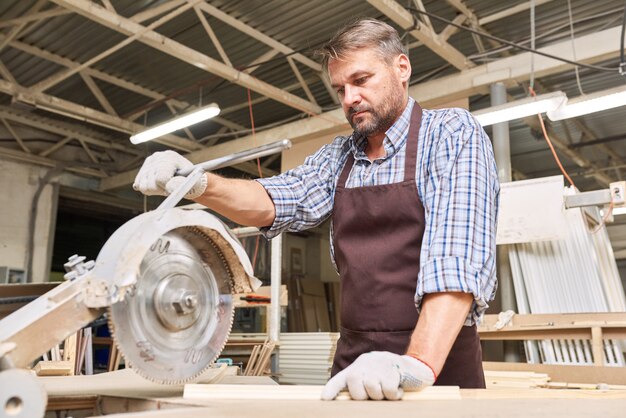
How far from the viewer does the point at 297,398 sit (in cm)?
107

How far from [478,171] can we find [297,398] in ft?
2.30

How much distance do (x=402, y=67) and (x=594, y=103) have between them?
10.2 feet

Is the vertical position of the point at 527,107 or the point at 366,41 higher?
the point at 527,107

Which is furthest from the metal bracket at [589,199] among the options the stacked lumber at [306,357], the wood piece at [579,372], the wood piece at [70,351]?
the wood piece at [70,351]

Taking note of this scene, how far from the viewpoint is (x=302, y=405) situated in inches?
37.5

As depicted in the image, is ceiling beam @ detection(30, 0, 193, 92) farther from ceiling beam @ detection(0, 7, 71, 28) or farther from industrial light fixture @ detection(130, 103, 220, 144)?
industrial light fixture @ detection(130, 103, 220, 144)

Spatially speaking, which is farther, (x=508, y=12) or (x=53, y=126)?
(x=53, y=126)

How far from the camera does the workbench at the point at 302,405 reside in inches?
33.2

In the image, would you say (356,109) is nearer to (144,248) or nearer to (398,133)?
(398,133)

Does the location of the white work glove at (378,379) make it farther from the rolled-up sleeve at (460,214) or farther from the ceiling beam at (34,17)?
the ceiling beam at (34,17)

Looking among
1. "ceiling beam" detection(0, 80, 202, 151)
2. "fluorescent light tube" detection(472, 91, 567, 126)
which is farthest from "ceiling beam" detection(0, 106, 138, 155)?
"fluorescent light tube" detection(472, 91, 567, 126)

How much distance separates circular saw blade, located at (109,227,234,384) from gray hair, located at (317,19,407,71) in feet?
2.52

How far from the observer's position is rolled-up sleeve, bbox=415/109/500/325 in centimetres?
130

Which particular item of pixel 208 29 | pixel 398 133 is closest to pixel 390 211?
pixel 398 133
